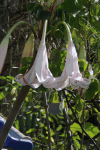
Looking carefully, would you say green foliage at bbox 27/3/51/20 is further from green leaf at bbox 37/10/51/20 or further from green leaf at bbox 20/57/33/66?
green leaf at bbox 20/57/33/66

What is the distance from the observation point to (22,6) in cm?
156

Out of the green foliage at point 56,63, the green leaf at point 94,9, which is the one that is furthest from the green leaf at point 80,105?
the green leaf at point 94,9

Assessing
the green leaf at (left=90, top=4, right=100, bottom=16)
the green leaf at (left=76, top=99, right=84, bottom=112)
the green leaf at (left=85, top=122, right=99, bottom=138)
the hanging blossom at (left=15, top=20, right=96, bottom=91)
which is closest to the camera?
the hanging blossom at (left=15, top=20, right=96, bottom=91)

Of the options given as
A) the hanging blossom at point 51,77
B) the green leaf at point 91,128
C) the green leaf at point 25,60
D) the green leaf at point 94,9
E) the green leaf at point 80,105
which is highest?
the green leaf at point 94,9

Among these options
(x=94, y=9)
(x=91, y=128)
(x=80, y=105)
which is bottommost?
(x=91, y=128)

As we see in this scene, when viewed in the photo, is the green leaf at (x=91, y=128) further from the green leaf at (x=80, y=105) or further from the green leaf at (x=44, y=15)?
the green leaf at (x=44, y=15)

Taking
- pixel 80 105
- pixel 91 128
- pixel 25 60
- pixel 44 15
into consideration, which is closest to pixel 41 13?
pixel 44 15

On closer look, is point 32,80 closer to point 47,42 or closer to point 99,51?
point 47,42

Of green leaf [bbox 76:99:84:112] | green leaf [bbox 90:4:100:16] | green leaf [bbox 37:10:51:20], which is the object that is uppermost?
green leaf [bbox 37:10:51:20]

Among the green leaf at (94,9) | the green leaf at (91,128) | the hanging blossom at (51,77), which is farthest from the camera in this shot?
the green leaf at (91,128)

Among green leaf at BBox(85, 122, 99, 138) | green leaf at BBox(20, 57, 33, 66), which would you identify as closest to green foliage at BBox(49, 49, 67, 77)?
green leaf at BBox(20, 57, 33, 66)

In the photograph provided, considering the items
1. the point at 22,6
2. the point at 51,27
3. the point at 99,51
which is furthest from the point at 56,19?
the point at 22,6

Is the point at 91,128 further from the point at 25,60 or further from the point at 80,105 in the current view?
the point at 25,60

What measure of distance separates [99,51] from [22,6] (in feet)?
4.01
